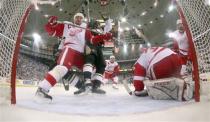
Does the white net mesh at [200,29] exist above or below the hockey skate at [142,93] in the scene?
above

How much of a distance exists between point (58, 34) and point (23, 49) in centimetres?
1264

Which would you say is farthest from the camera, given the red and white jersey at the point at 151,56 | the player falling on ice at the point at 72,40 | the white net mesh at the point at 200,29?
the red and white jersey at the point at 151,56

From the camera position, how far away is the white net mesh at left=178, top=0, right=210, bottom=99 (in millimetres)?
2666

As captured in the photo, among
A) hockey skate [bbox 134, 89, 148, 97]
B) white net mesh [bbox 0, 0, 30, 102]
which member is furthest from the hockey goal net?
hockey skate [bbox 134, 89, 148, 97]

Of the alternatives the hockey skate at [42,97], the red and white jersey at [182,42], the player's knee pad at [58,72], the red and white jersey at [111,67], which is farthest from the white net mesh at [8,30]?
the red and white jersey at [111,67]

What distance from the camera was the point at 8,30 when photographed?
268 cm

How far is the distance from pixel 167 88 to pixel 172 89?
0.05 meters

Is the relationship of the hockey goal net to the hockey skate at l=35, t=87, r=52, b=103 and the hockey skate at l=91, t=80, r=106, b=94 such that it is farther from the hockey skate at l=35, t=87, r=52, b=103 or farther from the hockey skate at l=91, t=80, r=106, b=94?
the hockey skate at l=91, t=80, r=106, b=94

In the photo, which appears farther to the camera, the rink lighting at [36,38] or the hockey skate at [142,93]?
the rink lighting at [36,38]

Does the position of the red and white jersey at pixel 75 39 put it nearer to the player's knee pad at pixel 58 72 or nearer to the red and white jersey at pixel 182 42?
the player's knee pad at pixel 58 72

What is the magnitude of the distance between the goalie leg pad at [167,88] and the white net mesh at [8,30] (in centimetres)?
118

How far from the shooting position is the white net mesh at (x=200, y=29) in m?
2.67

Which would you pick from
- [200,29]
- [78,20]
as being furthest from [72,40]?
[200,29]

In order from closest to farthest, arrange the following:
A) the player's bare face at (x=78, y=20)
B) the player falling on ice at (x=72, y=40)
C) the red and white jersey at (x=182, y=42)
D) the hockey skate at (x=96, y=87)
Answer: the player falling on ice at (x=72, y=40) → the player's bare face at (x=78, y=20) → the hockey skate at (x=96, y=87) → the red and white jersey at (x=182, y=42)
